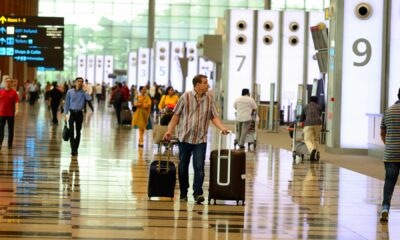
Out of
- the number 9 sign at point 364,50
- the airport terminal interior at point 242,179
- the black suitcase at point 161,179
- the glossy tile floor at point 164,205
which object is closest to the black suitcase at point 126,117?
the airport terminal interior at point 242,179

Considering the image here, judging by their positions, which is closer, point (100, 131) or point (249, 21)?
point (100, 131)

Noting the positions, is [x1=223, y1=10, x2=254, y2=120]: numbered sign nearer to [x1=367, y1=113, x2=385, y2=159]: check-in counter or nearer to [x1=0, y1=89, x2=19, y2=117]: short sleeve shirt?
[x1=367, y1=113, x2=385, y2=159]: check-in counter

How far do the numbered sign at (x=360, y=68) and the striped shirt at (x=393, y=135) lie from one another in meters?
13.4

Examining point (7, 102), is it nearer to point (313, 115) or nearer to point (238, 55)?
point (313, 115)

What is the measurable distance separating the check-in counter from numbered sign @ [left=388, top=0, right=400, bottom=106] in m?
0.94

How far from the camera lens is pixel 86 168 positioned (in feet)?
61.4

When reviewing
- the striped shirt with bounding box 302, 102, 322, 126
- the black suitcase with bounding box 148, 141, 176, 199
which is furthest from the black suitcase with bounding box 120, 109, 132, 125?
the black suitcase with bounding box 148, 141, 176, 199

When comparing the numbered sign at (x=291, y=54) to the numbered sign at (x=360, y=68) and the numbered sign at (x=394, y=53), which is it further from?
the numbered sign at (x=394, y=53)

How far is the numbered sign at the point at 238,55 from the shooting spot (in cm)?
4541

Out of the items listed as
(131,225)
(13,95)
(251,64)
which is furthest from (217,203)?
(251,64)

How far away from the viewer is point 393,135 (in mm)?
12469

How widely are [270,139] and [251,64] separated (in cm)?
1267

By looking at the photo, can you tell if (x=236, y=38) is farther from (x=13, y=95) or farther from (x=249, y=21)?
(x=13, y=95)

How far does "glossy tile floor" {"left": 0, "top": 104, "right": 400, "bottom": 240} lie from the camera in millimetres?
10930
